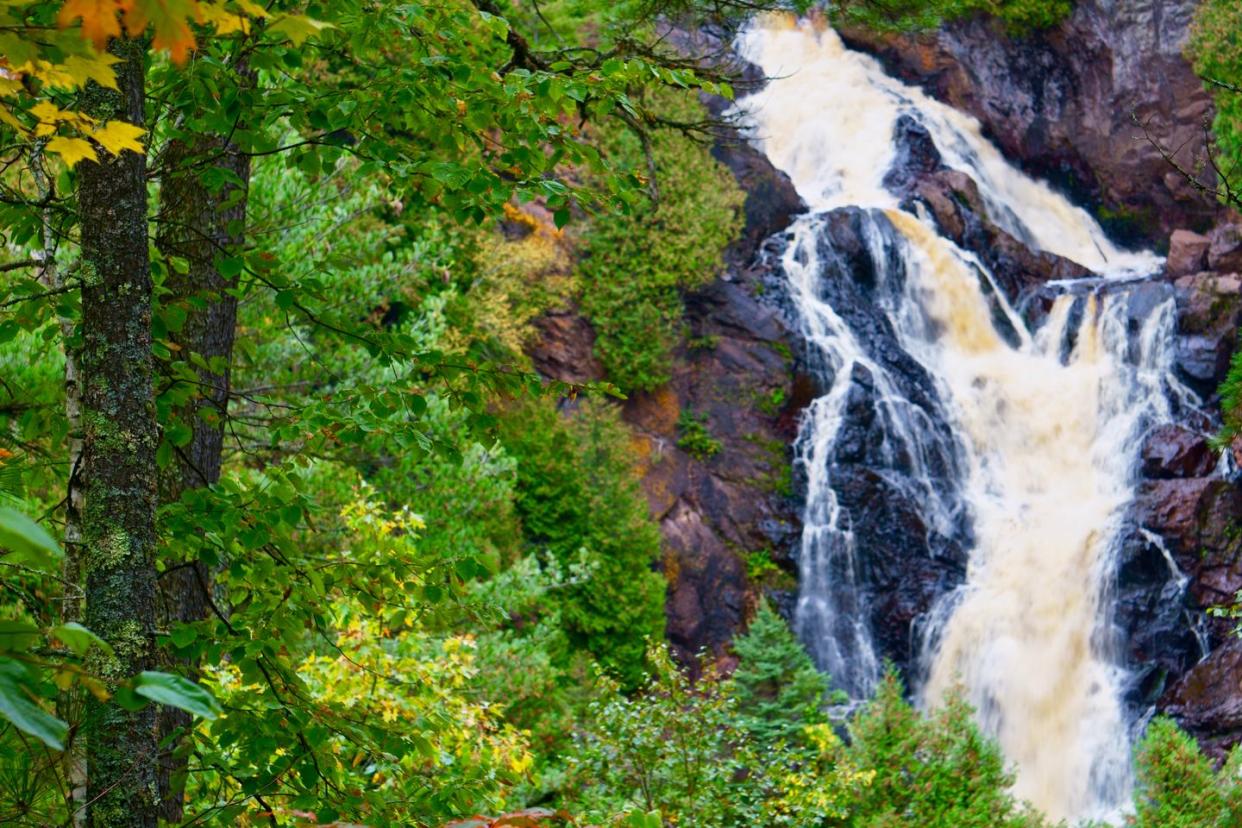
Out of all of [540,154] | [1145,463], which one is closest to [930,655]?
[1145,463]

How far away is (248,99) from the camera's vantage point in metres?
3.67

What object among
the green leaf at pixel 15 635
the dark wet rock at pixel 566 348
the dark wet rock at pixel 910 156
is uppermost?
the green leaf at pixel 15 635

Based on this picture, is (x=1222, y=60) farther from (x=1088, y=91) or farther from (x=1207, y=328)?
(x=1088, y=91)

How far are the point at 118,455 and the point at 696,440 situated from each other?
17261 mm

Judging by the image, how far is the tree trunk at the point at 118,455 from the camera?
9.02 feet

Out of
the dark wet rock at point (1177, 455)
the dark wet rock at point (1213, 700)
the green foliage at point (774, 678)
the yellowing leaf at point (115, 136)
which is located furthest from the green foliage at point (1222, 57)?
the yellowing leaf at point (115, 136)

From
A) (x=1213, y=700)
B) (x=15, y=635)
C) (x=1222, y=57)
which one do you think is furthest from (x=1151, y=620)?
(x=15, y=635)

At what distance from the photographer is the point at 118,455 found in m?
2.91

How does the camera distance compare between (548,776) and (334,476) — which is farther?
(334,476)

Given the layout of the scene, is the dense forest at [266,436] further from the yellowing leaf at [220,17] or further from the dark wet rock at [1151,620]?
the dark wet rock at [1151,620]

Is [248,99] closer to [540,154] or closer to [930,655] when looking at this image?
[540,154]

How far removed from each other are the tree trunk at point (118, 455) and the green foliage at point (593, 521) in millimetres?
13524

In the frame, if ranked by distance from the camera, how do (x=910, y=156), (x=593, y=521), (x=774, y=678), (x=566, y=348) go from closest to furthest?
(x=774, y=678)
(x=593, y=521)
(x=566, y=348)
(x=910, y=156)

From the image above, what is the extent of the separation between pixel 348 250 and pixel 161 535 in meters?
7.88
